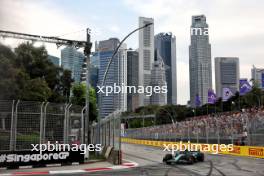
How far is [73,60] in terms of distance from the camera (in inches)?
2443

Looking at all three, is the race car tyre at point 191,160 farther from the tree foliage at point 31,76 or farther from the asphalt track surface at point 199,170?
the tree foliage at point 31,76

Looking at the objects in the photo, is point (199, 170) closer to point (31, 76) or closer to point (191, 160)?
point (191, 160)

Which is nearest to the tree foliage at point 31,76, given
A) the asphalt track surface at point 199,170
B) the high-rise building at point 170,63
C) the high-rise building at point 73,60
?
the high-rise building at point 73,60

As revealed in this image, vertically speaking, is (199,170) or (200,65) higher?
(200,65)

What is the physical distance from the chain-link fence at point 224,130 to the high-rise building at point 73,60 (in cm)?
1603

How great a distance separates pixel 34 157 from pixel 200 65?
4407 inches

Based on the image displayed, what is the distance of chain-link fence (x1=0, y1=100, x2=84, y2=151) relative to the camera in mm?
20578

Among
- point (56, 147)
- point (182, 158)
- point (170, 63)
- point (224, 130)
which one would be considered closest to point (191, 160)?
point (182, 158)

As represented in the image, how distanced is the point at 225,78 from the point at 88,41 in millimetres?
96510

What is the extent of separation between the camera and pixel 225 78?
12138 cm

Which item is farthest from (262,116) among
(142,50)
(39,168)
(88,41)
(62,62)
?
(62,62)

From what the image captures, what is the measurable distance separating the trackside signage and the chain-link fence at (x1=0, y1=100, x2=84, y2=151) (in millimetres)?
332

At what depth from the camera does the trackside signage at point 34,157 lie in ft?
69.2

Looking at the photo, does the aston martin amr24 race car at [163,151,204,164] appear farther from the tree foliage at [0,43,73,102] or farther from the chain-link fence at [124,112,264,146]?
the tree foliage at [0,43,73,102]
